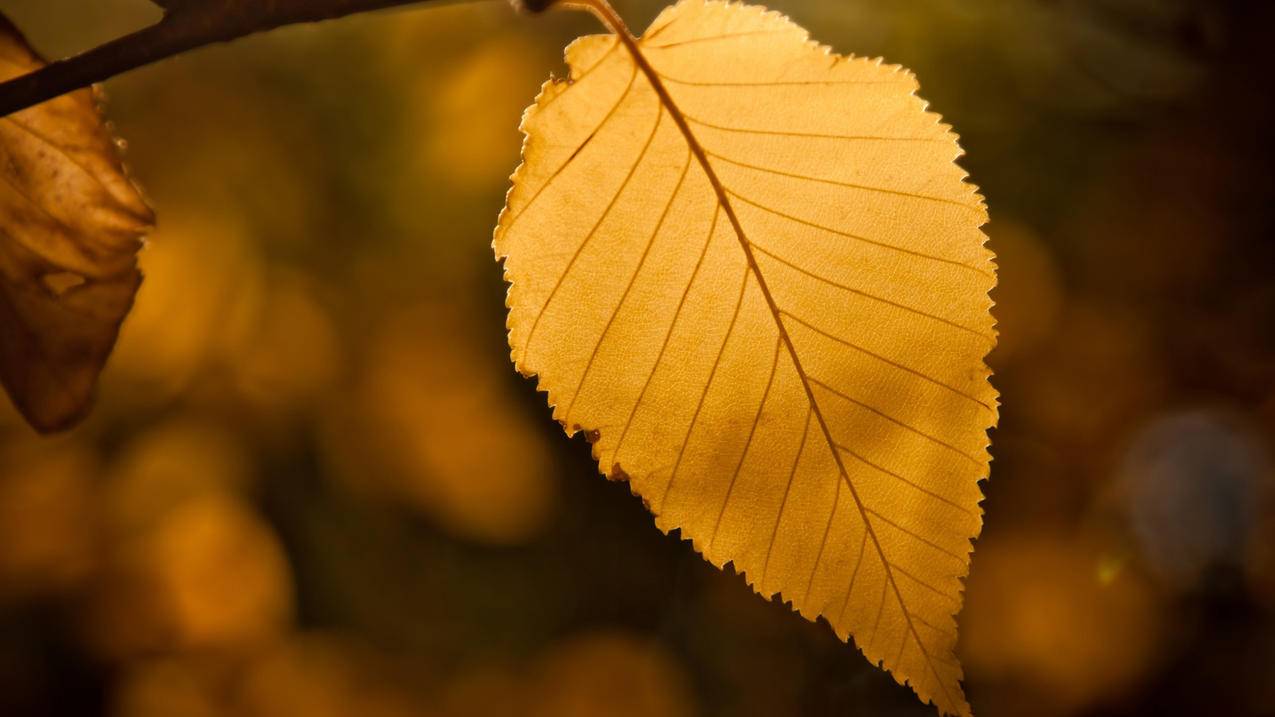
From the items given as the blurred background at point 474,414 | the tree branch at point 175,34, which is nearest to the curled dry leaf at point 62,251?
the tree branch at point 175,34

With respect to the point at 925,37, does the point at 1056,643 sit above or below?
below

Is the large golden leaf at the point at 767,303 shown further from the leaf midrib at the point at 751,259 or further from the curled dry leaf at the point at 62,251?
the curled dry leaf at the point at 62,251

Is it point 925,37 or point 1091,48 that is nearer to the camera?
point 925,37

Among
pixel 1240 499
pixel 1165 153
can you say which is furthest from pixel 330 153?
pixel 1240 499

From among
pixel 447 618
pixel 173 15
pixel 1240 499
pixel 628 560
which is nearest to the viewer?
pixel 173 15

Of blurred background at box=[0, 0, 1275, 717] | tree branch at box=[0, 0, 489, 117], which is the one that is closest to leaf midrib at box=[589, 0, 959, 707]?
tree branch at box=[0, 0, 489, 117]

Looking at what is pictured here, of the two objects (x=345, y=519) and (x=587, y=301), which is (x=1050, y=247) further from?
(x=587, y=301)
